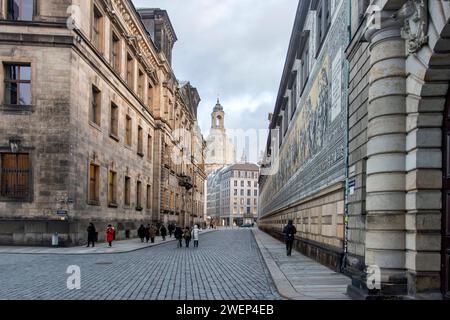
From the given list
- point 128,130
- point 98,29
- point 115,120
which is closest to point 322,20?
point 98,29

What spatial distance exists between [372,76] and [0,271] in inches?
475

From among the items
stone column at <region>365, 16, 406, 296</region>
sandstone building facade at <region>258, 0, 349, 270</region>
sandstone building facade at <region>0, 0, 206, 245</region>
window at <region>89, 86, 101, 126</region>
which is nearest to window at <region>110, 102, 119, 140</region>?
sandstone building facade at <region>0, 0, 206, 245</region>

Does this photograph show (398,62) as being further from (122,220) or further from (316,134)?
(122,220)

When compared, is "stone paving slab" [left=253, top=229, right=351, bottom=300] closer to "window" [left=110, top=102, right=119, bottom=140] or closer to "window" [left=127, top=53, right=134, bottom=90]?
"window" [left=110, top=102, right=119, bottom=140]

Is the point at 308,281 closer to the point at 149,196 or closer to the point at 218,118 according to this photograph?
the point at 149,196

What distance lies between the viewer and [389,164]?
31.1 ft

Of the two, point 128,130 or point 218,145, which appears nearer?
point 128,130

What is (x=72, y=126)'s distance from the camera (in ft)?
89.7

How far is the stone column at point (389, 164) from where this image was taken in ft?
30.9

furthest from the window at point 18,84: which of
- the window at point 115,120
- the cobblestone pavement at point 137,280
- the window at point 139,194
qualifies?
the window at point 139,194

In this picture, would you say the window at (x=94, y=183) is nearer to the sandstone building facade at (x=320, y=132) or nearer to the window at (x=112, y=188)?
the window at (x=112, y=188)

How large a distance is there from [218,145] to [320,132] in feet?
503

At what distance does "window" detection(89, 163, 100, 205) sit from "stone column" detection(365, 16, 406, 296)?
24.2 meters

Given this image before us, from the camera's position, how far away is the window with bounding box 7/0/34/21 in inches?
1085
